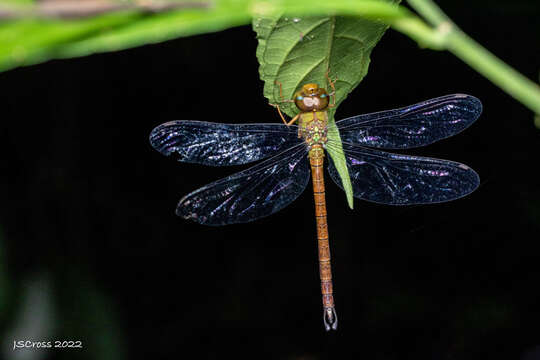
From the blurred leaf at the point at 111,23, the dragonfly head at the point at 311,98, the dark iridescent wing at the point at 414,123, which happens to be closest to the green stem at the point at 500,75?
the blurred leaf at the point at 111,23

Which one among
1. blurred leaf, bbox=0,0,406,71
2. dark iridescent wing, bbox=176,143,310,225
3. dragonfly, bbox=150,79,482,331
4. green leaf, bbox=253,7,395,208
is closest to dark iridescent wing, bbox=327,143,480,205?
dragonfly, bbox=150,79,482,331

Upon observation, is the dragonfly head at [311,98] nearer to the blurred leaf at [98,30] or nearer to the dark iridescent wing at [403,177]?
the dark iridescent wing at [403,177]

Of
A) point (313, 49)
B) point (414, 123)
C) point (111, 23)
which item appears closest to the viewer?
point (111, 23)

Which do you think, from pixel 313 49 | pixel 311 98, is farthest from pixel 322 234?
pixel 313 49

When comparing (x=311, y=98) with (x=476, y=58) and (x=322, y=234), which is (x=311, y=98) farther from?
(x=476, y=58)

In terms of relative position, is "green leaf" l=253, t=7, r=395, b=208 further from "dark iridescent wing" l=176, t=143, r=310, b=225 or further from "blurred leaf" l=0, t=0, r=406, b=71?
"dark iridescent wing" l=176, t=143, r=310, b=225

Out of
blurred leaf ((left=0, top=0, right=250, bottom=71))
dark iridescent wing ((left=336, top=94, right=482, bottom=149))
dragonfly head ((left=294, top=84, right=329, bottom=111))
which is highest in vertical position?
dragonfly head ((left=294, top=84, right=329, bottom=111))

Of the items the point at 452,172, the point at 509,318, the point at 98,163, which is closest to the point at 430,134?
the point at 452,172
